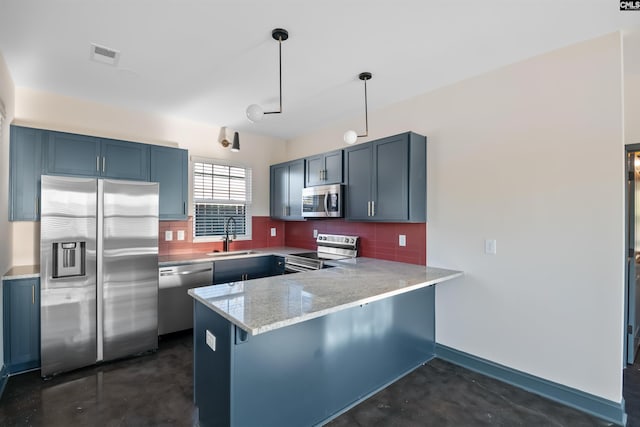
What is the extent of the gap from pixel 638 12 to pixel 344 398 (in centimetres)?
320

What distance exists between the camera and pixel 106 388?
2.47m

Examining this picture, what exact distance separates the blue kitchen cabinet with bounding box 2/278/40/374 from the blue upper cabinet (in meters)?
1.09

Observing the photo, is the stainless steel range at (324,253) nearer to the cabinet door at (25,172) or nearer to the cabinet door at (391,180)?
the cabinet door at (391,180)

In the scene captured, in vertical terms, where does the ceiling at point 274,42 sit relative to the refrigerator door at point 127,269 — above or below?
above

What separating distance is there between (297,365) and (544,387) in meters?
1.99

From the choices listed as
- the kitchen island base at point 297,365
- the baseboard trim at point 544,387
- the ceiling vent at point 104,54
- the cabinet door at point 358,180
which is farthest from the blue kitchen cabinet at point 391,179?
the ceiling vent at point 104,54

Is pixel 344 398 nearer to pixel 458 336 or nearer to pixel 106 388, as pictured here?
pixel 458 336

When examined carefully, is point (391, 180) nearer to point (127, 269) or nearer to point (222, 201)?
point (222, 201)

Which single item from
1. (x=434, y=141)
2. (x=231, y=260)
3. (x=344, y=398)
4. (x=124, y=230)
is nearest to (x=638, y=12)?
(x=434, y=141)

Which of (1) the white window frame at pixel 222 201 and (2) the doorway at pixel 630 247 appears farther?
(1) the white window frame at pixel 222 201

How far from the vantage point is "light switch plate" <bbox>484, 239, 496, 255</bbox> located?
2654 millimetres

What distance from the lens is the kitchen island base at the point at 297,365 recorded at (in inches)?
66.3

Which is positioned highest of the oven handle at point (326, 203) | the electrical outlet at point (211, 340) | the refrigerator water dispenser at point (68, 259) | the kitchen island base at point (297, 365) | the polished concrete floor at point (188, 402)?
the oven handle at point (326, 203)

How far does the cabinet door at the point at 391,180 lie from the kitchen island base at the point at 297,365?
0.87 meters
